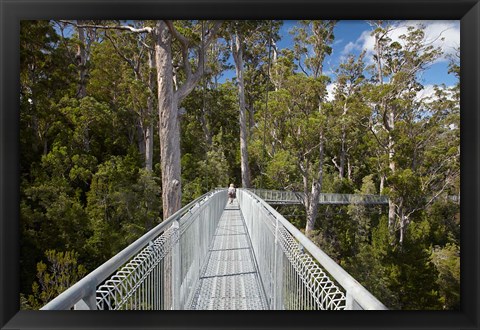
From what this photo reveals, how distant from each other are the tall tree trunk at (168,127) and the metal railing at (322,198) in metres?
9.51

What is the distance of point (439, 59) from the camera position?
33.5ft

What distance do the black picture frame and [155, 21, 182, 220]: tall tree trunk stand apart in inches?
97.6

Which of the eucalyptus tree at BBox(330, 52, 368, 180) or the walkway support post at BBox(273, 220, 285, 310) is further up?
the eucalyptus tree at BBox(330, 52, 368, 180)

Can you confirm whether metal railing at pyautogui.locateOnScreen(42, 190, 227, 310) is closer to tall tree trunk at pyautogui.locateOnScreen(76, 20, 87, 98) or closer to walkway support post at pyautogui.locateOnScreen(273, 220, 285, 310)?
walkway support post at pyautogui.locateOnScreen(273, 220, 285, 310)

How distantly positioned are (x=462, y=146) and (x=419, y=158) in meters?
11.4

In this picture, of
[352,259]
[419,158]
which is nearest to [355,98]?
[419,158]

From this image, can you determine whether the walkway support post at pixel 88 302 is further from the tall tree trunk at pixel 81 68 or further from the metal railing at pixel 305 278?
the tall tree trunk at pixel 81 68

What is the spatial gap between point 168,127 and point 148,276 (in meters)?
2.94

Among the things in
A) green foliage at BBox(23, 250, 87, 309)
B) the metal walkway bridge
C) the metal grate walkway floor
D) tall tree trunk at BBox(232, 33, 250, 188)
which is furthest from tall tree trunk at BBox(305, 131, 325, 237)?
the metal walkway bridge

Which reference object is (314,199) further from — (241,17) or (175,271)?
(241,17)

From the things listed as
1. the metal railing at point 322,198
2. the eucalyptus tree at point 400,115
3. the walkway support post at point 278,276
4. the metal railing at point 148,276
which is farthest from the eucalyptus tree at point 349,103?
the walkway support post at point 278,276

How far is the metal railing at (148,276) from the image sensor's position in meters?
1.09

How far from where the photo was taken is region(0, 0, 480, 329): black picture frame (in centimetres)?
157
